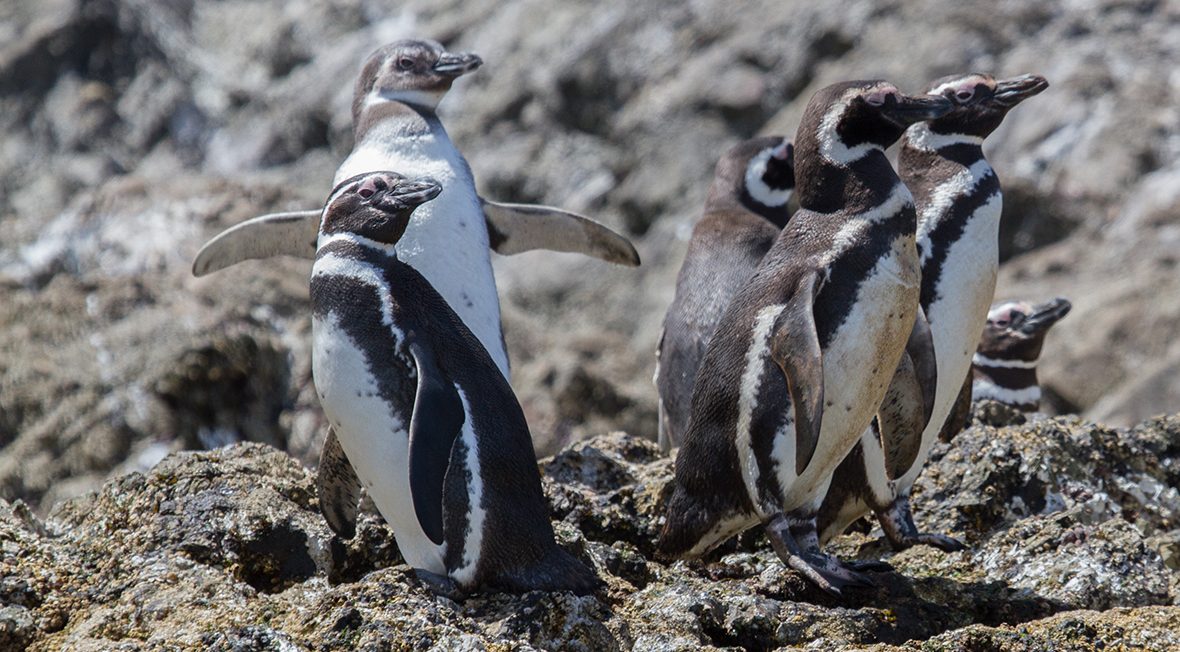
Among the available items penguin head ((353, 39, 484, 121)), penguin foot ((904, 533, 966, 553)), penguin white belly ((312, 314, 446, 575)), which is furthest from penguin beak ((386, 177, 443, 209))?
penguin head ((353, 39, 484, 121))

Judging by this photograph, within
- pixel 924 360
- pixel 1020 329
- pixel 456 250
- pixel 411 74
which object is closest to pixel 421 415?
pixel 456 250

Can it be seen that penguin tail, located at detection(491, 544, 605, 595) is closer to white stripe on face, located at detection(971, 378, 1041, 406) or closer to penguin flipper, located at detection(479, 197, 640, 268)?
penguin flipper, located at detection(479, 197, 640, 268)

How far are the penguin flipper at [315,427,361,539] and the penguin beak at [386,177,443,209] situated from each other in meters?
0.77

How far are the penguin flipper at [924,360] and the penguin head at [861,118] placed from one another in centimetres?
63

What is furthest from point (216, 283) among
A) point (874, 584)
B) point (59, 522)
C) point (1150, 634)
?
point (1150, 634)

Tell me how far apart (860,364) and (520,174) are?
12.2 meters

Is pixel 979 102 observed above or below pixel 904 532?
above

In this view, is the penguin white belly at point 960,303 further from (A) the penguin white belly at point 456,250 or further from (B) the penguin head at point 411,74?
(B) the penguin head at point 411,74

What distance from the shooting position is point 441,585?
4.61 metres

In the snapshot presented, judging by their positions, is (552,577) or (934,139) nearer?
(552,577)

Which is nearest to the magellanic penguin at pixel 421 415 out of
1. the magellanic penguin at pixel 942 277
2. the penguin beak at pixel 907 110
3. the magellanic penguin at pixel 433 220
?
the magellanic penguin at pixel 433 220

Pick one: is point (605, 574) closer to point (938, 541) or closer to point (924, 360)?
point (938, 541)

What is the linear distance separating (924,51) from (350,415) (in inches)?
442

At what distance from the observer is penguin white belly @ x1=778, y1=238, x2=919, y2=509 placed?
494cm
